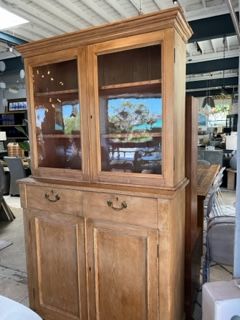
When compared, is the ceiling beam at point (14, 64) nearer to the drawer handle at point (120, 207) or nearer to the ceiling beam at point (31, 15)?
the ceiling beam at point (31, 15)

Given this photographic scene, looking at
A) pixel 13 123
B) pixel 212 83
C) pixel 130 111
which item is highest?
pixel 212 83

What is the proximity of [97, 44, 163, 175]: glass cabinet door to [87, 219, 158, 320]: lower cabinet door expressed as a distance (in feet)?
1.21

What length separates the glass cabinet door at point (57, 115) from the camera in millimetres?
1746

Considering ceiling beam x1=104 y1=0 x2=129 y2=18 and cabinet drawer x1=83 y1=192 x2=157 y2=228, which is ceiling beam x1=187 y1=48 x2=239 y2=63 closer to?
ceiling beam x1=104 y1=0 x2=129 y2=18

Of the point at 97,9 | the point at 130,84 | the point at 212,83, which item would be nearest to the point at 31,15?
the point at 97,9

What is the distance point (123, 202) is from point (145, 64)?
80 cm

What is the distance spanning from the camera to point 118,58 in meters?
1.56

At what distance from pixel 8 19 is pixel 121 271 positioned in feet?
11.3

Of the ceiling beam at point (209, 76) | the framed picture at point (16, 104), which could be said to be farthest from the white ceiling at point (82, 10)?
the ceiling beam at point (209, 76)

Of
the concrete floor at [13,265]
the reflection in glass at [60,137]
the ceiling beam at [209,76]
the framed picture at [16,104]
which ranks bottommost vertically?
the concrete floor at [13,265]

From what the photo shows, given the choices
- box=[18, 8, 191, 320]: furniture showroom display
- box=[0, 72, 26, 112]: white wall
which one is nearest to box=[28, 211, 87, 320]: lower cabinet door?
box=[18, 8, 191, 320]: furniture showroom display

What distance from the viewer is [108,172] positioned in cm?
158

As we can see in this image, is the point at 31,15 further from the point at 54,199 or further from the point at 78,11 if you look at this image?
the point at 54,199

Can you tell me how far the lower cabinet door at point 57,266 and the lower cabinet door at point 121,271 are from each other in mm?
78
